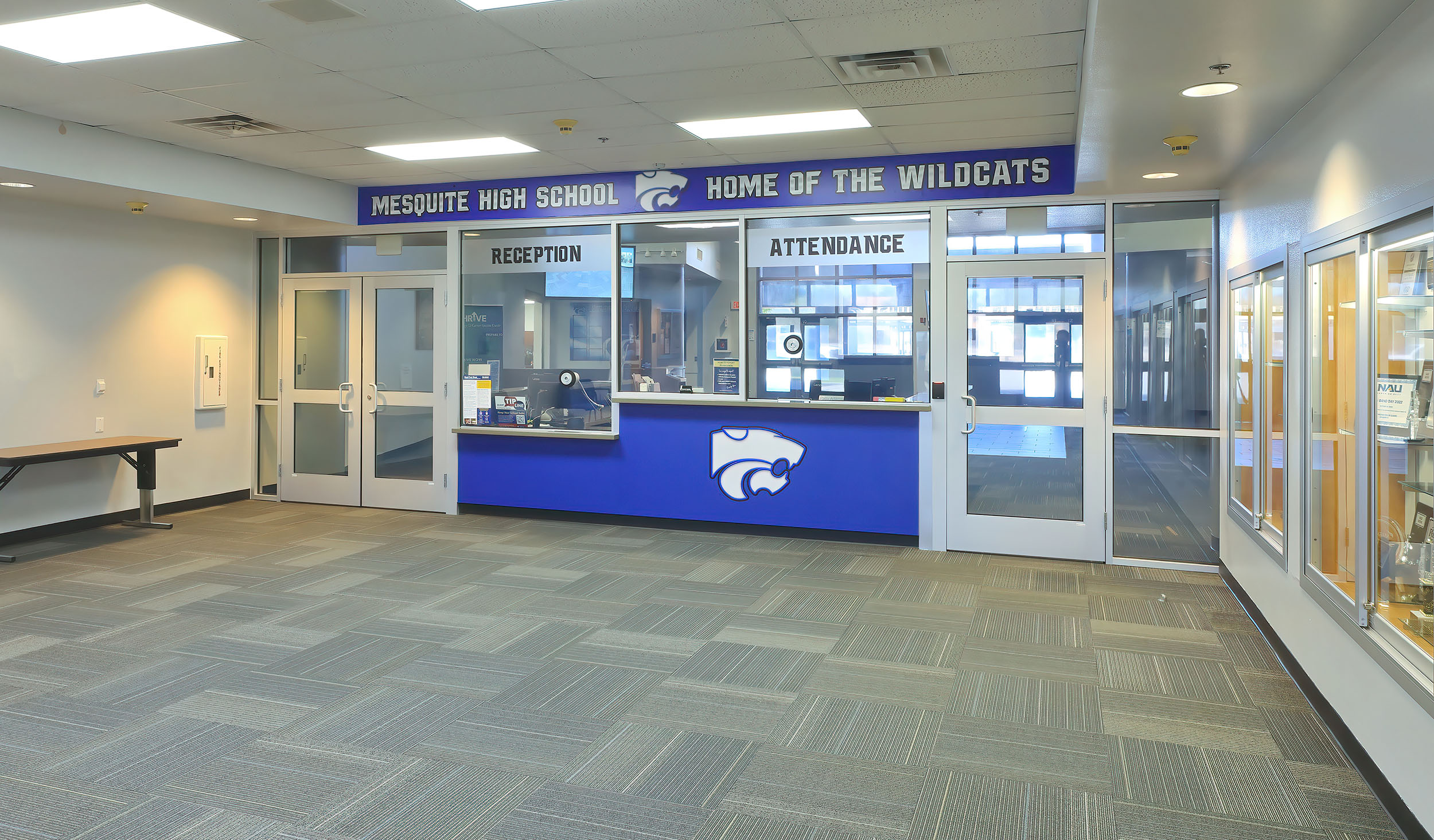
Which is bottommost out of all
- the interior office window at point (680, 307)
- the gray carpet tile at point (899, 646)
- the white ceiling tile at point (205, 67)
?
the gray carpet tile at point (899, 646)

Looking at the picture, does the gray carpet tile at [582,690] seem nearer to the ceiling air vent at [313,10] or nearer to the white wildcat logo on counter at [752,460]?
the ceiling air vent at [313,10]

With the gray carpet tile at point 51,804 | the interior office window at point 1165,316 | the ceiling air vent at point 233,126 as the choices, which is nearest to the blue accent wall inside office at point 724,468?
the interior office window at point 1165,316

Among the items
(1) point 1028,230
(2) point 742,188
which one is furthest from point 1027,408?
(2) point 742,188

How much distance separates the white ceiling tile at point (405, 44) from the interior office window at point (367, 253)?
3246 mm

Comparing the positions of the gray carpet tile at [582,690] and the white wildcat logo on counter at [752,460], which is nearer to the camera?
the gray carpet tile at [582,690]

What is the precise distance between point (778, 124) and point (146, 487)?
512cm

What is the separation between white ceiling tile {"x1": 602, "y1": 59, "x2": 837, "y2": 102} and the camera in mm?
4219

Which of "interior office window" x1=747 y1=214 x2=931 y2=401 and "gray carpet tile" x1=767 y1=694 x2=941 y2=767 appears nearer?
"gray carpet tile" x1=767 y1=694 x2=941 y2=767

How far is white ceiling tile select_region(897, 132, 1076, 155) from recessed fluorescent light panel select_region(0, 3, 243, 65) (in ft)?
12.4

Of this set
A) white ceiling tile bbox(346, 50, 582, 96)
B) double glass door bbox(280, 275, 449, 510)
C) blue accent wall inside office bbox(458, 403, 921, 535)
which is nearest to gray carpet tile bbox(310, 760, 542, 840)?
white ceiling tile bbox(346, 50, 582, 96)

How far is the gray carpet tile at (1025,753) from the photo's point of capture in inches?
114

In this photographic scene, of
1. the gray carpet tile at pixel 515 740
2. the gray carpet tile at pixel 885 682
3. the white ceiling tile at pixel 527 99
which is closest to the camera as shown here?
the gray carpet tile at pixel 515 740

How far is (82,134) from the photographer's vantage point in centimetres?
541

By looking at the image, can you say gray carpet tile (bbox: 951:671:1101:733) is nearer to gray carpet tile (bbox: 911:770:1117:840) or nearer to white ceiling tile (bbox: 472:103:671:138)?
gray carpet tile (bbox: 911:770:1117:840)
